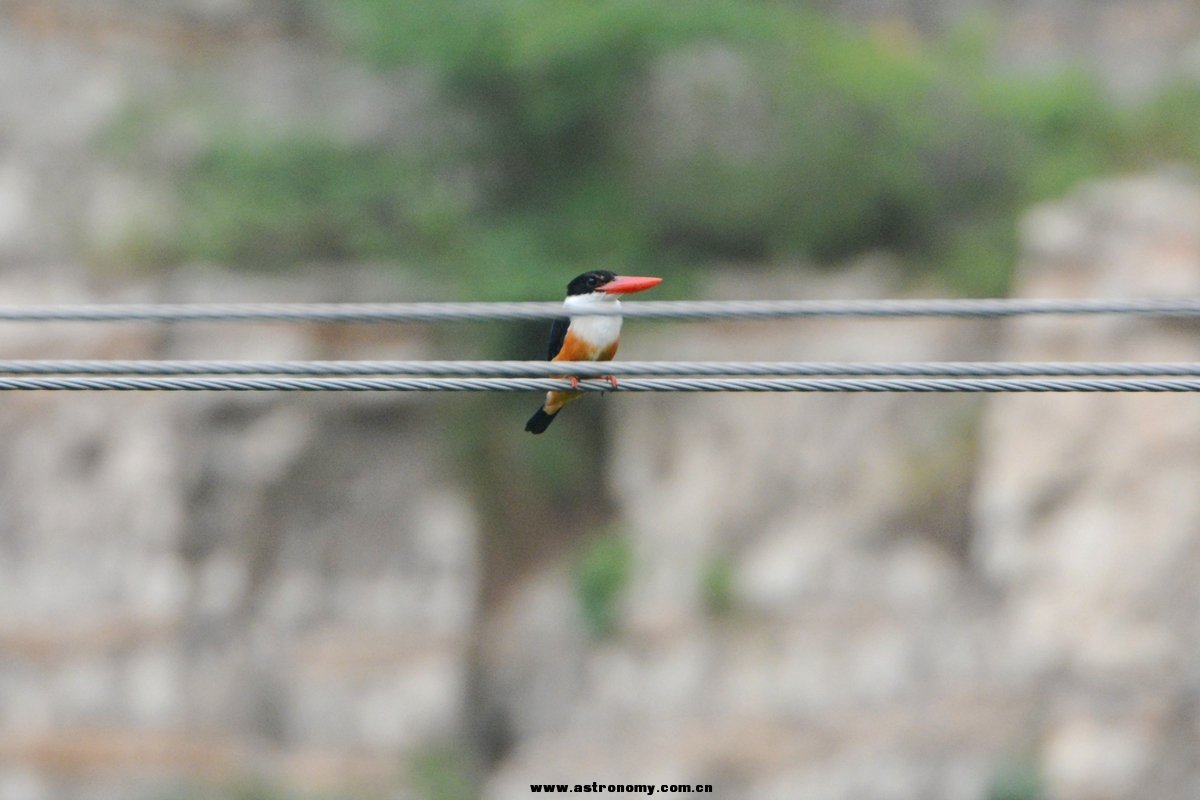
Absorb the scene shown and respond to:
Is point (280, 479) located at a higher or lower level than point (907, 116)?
lower

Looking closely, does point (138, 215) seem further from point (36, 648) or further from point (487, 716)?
point (487, 716)

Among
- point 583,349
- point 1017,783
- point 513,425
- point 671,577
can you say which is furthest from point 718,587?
point 583,349

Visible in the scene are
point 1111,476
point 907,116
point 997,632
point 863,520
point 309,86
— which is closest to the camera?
point 1111,476

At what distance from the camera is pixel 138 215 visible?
14.8 meters

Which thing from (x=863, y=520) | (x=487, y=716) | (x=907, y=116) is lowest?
(x=487, y=716)

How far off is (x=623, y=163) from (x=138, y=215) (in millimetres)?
5043

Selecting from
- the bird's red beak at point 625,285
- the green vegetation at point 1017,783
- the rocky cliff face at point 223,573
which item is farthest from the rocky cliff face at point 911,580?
the bird's red beak at point 625,285

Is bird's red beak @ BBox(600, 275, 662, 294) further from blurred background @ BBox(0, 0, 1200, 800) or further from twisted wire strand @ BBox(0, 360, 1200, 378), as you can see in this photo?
blurred background @ BBox(0, 0, 1200, 800)

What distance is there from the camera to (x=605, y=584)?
45.5ft

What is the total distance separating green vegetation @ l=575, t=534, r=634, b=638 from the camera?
13.9m

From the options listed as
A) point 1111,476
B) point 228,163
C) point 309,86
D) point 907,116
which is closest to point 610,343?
point 1111,476

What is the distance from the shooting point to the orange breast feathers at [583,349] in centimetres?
608

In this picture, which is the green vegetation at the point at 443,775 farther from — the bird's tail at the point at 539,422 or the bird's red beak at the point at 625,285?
the bird's red beak at the point at 625,285

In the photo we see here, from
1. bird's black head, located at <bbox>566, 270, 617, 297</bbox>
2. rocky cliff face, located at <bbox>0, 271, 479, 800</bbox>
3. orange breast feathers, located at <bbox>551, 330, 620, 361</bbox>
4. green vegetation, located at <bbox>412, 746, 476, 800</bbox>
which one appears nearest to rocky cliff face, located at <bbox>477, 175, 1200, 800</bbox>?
green vegetation, located at <bbox>412, 746, 476, 800</bbox>
